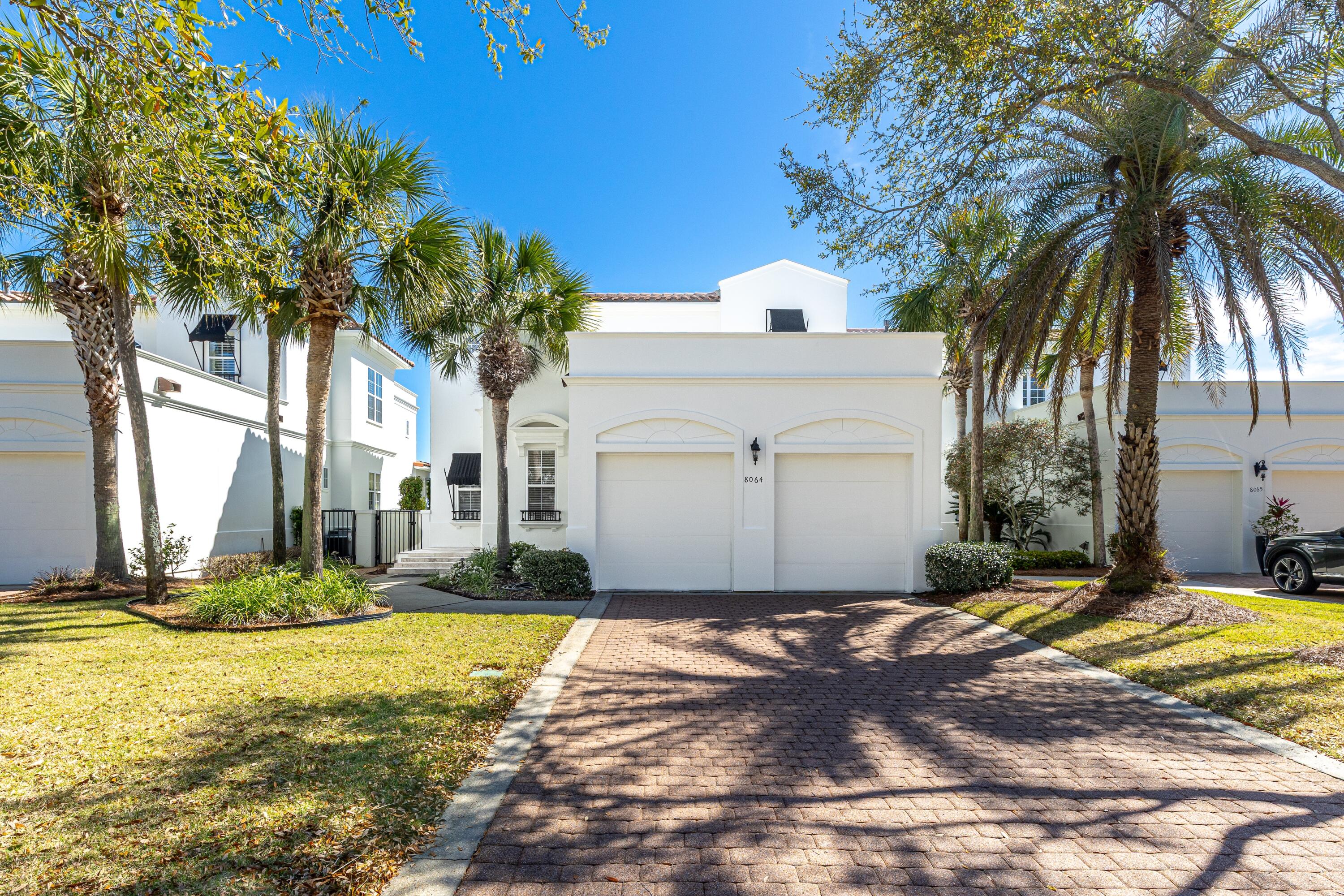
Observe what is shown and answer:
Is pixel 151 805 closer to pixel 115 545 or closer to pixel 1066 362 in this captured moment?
pixel 115 545

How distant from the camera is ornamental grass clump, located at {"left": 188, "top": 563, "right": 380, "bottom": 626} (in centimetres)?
894

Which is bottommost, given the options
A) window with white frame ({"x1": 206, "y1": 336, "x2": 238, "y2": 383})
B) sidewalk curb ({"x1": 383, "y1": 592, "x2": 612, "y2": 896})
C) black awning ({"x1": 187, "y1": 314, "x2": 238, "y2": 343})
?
sidewalk curb ({"x1": 383, "y1": 592, "x2": 612, "y2": 896})

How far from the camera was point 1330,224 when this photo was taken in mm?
8352

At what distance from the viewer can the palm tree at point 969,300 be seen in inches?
469

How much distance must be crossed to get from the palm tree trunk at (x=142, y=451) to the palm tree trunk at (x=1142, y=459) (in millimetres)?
14576

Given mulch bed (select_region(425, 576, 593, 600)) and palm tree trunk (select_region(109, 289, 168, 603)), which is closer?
palm tree trunk (select_region(109, 289, 168, 603))

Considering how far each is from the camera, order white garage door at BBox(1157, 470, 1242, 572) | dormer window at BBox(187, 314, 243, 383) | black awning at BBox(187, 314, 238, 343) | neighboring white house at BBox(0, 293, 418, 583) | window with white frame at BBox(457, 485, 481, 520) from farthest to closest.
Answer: dormer window at BBox(187, 314, 243, 383) < black awning at BBox(187, 314, 238, 343) < window with white frame at BBox(457, 485, 481, 520) < white garage door at BBox(1157, 470, 1242, 572) < neighboring white house at BBox(0, 293, 418, 583)

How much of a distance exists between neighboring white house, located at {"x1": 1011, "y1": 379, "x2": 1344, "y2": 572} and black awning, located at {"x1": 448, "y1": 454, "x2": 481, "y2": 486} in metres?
Answer: 15.7

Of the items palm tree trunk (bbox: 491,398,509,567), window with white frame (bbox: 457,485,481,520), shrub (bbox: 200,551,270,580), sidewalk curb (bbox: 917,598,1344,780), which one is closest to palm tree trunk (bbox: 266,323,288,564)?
shrub (bbox: 200,551,270,580)

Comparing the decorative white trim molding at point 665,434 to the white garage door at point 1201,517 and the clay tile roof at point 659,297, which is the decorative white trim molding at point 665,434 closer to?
the clay tile roof at point 659,297

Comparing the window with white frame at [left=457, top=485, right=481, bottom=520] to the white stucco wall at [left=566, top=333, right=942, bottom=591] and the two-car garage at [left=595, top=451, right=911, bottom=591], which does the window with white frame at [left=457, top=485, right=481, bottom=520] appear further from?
the two-car garage at [left=595, top=451, right=911, bottom=591]

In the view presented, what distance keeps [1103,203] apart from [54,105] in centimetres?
1413

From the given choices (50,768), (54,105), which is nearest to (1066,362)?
(50,768)

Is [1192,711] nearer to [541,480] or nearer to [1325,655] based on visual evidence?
[1325,655]
